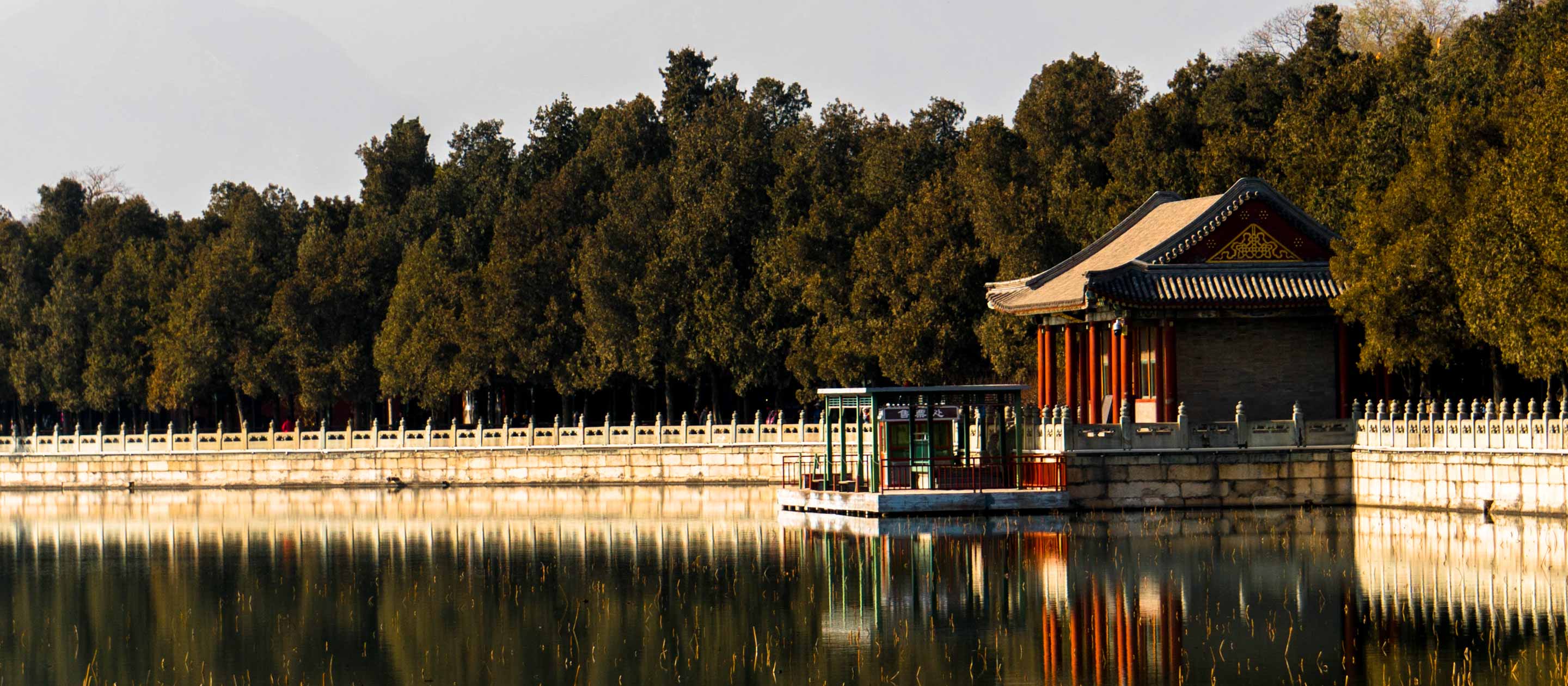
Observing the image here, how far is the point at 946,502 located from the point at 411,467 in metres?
23.5

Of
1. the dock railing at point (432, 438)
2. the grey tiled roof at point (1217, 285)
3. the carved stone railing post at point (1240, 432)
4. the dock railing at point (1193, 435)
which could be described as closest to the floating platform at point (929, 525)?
the dock railing at point (1193, 435)

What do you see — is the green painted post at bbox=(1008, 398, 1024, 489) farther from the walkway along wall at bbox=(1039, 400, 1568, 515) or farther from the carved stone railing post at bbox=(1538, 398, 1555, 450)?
the carved stone railing post at bbox=(1538, 398, 1555, 450)

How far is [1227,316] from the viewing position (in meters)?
45.2

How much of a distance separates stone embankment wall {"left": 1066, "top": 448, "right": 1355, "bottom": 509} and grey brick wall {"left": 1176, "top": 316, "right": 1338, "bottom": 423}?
472 centimetres

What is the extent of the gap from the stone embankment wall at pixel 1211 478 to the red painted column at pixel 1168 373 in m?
→ 4.32

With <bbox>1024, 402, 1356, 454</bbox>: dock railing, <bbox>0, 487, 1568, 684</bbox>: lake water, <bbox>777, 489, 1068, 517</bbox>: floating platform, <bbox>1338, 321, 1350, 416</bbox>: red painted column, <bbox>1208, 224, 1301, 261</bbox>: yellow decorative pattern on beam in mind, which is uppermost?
<bbox>1208, 224, 1301, 261</bbox>: yellow decorative pattern on beam

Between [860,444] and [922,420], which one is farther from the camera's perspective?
[860,444]

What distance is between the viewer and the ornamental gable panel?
45.6 m

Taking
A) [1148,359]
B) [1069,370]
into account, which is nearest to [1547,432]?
[1148,359]

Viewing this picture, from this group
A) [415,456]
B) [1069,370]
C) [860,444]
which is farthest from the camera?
[415,456]

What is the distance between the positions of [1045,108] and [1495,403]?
698 inches

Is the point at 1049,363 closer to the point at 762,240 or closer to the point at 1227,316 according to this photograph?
the point at 1227,316

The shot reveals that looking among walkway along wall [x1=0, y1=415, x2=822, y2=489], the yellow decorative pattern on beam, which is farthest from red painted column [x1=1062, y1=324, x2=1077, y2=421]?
walkway along wall [x1=0, y1=415, x2=822, y2=489]

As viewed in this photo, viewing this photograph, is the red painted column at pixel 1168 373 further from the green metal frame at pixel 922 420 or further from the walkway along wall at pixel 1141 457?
the green metal frame at pixel 922 420
